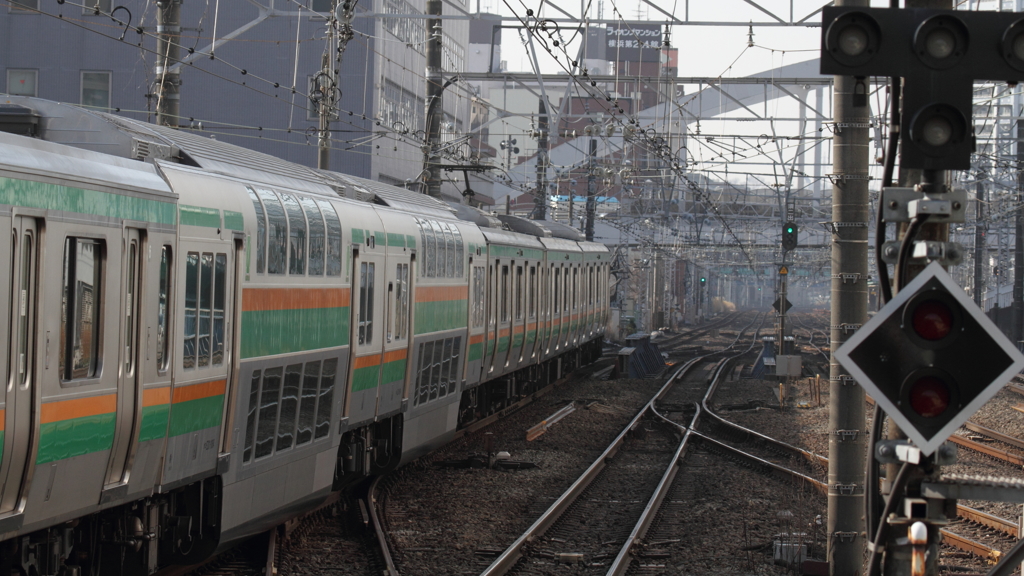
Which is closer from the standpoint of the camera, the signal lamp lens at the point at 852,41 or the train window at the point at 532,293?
the signal lamp lens at the point at 852,41

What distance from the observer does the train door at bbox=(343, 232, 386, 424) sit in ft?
34.4

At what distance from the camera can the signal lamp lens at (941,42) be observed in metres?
4.24

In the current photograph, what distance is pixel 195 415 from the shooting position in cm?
745

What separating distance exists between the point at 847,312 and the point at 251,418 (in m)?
4.48

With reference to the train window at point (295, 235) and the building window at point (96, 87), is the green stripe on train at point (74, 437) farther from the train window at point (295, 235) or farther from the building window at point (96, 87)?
the building window at point (96, 87)

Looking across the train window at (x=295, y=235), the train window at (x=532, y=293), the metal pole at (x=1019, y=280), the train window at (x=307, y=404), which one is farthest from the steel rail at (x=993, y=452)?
the metal pole at (x=1019, y=280)

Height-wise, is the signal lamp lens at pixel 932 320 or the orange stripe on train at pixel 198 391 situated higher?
the signal lamp lens at pixel 932 320

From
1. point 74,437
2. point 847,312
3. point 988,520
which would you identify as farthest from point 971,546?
point 74,437

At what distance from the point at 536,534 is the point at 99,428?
533 cm

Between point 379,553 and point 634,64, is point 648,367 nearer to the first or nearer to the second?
point 379,553

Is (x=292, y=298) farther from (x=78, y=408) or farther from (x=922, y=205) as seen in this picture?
(x=922, y=205)

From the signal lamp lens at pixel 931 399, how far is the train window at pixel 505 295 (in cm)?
1405

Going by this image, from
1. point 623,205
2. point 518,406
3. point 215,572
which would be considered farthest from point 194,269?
point 623,205

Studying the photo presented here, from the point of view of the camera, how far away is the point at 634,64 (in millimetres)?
107750
